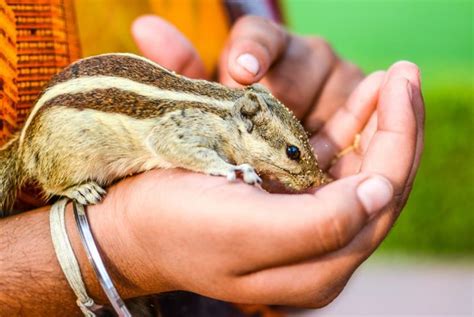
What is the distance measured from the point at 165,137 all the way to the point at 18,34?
0.41m

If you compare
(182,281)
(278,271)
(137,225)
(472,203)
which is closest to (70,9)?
(137,225)

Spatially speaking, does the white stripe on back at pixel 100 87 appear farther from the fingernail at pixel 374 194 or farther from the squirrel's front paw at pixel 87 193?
the fingernail at pixel 374 194

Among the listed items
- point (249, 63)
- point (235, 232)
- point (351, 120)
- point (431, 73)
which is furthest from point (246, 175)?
point (431, 73)

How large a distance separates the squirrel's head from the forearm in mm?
385

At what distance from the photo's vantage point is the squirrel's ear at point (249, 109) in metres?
1.77

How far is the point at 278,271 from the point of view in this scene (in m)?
1.36

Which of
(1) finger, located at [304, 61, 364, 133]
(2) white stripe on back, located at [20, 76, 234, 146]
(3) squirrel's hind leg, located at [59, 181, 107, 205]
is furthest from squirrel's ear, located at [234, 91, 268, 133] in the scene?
(1) finger, located at [304, 61, 364, 133]

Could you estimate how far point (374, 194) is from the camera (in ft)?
4.34

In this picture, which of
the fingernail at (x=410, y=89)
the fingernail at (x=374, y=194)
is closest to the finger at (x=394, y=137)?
the fingernail at (x=410, y=89)

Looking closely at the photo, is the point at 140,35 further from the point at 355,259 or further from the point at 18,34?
the point at 355,259

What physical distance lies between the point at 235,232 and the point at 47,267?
481 millimetres

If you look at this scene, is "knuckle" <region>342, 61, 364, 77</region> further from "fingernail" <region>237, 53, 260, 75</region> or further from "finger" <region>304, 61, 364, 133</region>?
"fingernail" <region>237, 53, 260, 75</region>

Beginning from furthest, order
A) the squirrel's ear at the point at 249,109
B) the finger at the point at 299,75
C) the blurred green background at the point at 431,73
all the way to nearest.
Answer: the blurred green background at the point at 431,73 → the finger at the point at 299,75 → the squirrel's ear at the point at 249,109

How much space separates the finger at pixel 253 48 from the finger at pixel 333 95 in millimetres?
215
